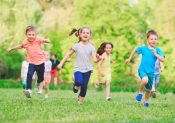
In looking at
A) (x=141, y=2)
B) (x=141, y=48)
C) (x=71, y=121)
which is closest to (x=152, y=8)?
(x=141, y=2)

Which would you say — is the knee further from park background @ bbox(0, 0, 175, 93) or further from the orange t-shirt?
park background @ bbox(0, 0, 175, 93)

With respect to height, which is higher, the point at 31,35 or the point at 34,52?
the point at 31,35

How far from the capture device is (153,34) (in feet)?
41.2

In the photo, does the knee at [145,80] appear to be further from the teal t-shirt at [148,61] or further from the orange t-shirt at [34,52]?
the orange t-shirt at [34,52]

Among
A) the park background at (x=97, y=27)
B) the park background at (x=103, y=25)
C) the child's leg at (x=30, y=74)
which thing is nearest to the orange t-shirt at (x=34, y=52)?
the child's leg at (x=30, y=74)

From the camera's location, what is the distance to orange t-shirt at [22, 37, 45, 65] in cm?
1409

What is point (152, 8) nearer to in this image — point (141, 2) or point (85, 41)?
point (141, 2)

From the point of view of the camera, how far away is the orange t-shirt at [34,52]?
14.1m

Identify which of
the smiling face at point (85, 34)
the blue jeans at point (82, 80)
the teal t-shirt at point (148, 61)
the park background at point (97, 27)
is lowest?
the blue jeans at point (82, 80)

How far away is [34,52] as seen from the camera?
555 inches

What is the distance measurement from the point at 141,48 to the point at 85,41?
125cm

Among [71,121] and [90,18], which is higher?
[90,18]

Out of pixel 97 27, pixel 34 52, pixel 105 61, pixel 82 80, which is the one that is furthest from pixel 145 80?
pixel 97 27

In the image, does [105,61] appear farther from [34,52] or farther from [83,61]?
[83,61]
